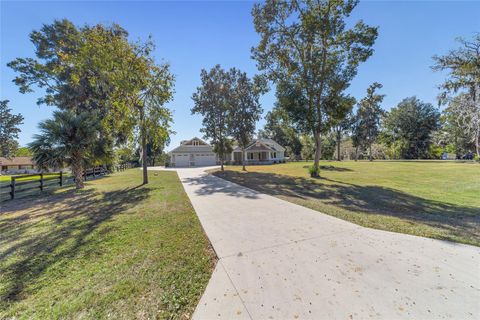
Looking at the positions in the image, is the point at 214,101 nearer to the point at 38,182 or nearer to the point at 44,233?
the point at 38,182

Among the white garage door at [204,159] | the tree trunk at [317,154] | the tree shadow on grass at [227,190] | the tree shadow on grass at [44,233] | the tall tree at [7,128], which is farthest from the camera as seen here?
the white garage door at [204,159]

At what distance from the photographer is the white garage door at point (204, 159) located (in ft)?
115

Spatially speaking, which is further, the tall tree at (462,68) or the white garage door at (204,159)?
the white garage door at (204,159)

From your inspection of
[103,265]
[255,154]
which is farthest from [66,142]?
[255,154]

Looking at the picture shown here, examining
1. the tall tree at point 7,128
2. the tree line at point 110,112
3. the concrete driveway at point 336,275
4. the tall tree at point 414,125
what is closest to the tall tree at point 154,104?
the tree line at point 110,112

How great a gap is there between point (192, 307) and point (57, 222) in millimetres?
6016

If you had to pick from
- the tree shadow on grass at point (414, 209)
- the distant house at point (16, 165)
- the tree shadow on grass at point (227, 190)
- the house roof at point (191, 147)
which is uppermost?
the house roof at point (191, 147)

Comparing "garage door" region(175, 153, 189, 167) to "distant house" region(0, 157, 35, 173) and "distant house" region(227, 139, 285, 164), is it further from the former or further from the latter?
"distant house" region(0, 157, 35, 173)

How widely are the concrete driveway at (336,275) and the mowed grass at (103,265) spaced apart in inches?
18.2

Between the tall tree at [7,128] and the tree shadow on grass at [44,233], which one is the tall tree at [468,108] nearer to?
the tree shadow on grass at [44,233]

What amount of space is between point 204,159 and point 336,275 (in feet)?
112

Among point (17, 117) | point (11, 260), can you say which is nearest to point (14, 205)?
point (11, 260)

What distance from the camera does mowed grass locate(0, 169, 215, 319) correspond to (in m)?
2.37

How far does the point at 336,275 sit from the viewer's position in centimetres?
281
